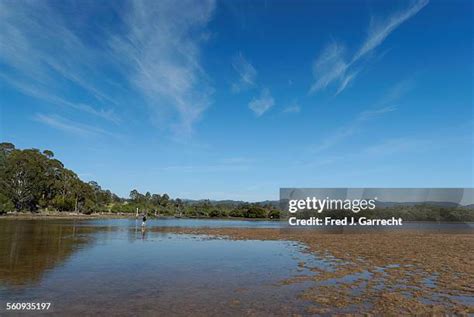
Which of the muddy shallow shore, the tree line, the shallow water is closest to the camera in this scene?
the shallow water

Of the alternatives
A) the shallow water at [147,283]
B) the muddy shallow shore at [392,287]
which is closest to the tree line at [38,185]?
the shallow water at [147,283]

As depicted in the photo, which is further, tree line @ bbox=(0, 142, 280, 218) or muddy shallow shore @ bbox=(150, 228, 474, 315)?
tree line @ bbox=(0, 142, 280, 218)

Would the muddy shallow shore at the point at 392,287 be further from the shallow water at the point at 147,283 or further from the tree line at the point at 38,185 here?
the tree line at the point at 38,185

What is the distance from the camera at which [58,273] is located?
16672 mm

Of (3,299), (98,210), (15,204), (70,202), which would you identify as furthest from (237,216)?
(3,299)

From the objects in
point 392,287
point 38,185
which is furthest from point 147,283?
point 38,185

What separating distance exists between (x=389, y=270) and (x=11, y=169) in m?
116

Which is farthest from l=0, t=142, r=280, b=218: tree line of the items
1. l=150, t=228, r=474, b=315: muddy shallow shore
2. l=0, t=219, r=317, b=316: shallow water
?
l=150, t=228, r=474, b=315: muddy shallow shore

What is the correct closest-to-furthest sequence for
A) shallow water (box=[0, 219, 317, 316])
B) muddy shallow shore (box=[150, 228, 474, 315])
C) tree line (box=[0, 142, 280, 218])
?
shallow water (box=[0, 219, 317, 316]) → muddy shallow shore (box=[150, 228, 474, 315]) → tree line (box=[0, 142, 280, 218])

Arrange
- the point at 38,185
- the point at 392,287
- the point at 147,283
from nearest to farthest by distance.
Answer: the point at 392,287 < the point at 147,283 < the point at 38,185

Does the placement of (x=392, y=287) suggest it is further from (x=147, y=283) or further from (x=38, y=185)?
(x=38, y=185)

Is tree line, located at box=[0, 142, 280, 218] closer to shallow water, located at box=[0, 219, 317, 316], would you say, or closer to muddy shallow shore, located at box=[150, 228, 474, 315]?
shallow water, located at box=[0, 219, 317, 316]

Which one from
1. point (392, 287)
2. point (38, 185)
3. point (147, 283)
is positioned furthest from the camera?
point (38, 185)

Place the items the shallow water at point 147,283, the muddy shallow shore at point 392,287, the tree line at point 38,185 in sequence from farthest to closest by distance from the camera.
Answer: the tree line at point 38,185 < the muddy shallow shore at point 392,287 < the shallow water at point 147,283
